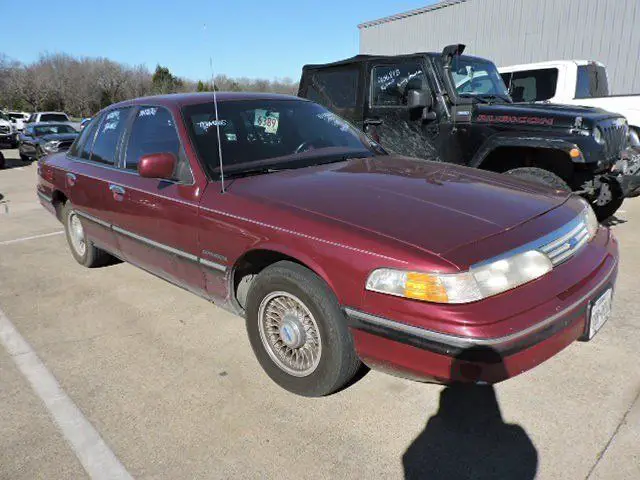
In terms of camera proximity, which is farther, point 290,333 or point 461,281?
point 290,333

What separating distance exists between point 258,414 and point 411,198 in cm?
134

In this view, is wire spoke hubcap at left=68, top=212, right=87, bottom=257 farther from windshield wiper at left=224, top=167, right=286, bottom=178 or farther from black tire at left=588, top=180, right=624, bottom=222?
black tire at left=588, top=180, right=624, bottom=222

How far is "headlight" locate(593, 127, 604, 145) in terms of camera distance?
4.47 meters

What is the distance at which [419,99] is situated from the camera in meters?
5.07

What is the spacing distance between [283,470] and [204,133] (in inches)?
80.4

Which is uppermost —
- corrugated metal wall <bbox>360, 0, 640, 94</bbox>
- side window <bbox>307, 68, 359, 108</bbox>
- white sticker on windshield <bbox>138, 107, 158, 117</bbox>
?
corrugated metal wall <bbox>360, 0, 640, 94</bbox>

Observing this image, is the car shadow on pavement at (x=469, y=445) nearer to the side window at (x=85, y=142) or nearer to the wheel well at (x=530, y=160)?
the wheel well at (x=530, y=160)

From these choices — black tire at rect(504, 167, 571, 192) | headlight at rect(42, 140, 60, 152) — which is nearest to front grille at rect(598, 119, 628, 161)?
black tire at rect(504, 167, 571, 192)

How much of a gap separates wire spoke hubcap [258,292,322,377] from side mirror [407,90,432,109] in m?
3.28

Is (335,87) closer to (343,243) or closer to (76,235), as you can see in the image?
(76,235)

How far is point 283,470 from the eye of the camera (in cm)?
210

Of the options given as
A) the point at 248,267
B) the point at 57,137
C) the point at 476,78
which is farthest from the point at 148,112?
the point at 57,137

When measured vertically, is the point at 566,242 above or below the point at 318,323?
above

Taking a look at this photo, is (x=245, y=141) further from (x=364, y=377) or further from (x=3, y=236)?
(x=3, y=236)
